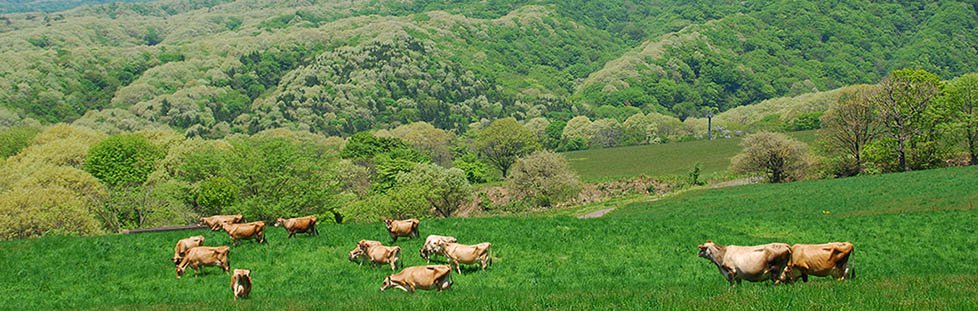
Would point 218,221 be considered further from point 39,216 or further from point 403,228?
point 39,216

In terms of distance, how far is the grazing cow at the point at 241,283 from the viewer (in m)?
19.3

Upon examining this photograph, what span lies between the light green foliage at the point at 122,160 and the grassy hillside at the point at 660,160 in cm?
5715

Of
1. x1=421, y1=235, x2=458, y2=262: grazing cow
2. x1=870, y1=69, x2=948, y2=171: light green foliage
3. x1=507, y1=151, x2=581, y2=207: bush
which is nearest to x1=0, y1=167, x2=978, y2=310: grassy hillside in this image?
x1=421, y1=235, x2=458, y2=262: grazing cow

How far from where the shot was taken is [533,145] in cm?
11569

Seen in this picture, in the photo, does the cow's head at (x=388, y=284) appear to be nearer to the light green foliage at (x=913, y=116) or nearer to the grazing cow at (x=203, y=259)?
the grazing cow at (x=203, y=259)

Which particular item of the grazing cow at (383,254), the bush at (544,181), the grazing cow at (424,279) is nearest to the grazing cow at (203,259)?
the grazing cow at (383,254)

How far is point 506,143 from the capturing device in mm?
116125

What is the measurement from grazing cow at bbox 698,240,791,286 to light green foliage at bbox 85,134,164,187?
81.5 metres

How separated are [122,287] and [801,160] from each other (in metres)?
65.1

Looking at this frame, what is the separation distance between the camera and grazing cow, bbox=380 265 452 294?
19087 mm

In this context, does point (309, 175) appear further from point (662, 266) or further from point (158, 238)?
point (662, 266)

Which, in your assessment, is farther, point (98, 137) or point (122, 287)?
point (98, 137)

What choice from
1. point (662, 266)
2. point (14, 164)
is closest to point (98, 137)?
point (14, 164)

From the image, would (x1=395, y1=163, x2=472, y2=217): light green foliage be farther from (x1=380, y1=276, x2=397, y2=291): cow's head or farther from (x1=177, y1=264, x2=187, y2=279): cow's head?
(x1=380, y1=276, x2=397, y2=291): cow's head
